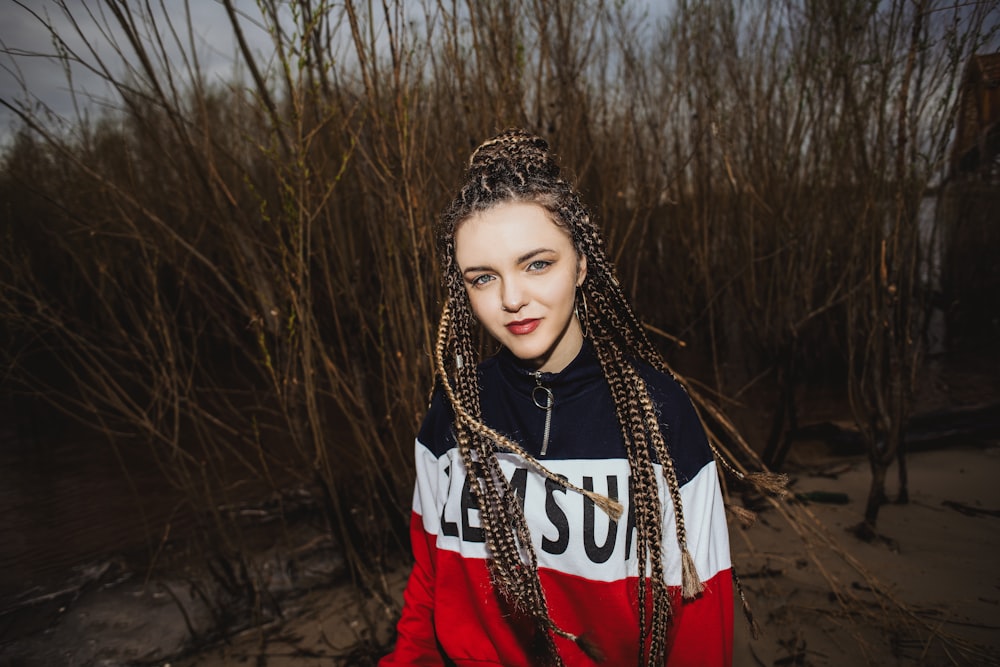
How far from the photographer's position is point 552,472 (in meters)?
1.08

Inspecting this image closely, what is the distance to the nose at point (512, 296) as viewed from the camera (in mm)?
1028

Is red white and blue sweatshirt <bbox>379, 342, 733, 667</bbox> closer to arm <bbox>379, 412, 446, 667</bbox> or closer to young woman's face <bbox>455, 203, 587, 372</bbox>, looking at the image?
arm <bbox>379, 412, 446, 667</bbox>

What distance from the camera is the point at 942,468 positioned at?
2.89m

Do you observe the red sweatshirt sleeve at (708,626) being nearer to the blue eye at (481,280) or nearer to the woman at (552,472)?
the woman at (552,472)

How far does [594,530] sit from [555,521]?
0.08 m

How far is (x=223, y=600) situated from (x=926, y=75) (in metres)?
3.54

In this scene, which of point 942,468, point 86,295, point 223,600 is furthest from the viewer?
point 86,295

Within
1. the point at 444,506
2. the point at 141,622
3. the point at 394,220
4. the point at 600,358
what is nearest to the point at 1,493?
the point at 141,622

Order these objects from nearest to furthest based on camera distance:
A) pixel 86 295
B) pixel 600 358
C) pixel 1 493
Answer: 1. pixel 600 358
2. pixel 1 493
3. pixel 86 295

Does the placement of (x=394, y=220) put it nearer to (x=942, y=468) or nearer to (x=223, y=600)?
(x=223, y=600)

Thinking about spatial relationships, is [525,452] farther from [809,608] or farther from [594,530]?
[809,608]

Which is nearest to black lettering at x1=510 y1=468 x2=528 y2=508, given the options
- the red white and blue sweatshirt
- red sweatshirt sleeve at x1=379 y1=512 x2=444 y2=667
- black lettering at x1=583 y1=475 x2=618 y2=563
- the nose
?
the red white and blue sweatshirt

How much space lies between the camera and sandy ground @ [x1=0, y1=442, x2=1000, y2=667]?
1.75 m

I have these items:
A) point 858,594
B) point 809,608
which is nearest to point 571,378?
point 809,608
